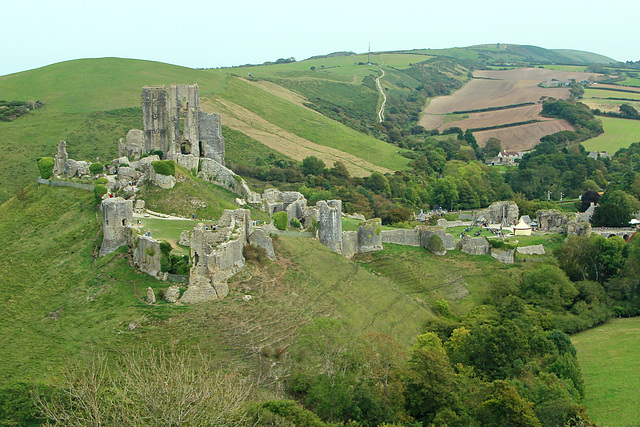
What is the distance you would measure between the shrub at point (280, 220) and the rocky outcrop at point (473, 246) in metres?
18.9

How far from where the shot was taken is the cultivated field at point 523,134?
149125mm

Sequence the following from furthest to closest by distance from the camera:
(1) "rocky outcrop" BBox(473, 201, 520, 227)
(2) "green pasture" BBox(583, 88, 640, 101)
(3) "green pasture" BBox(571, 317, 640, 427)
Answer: (2) "green pasture" BBox(583, 88, 640, 101) → (1) "rocky outcrop" BBox(473, 201, 520, 227) → (3) "green pasture" BBox(571, 317, 640, 427)

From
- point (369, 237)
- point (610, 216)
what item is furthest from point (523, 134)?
point (369, 237)

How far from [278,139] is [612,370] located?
7754 centimetres

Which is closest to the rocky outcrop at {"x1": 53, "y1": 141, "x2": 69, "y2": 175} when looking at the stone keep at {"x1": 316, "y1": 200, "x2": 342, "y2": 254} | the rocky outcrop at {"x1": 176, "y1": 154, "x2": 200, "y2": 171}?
the rocky outcrop at {"x1": 176, "y1": 154, "x2": 200, "y2": 171}

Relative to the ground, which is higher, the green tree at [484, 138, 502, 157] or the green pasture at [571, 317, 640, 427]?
the green tree at [484, 138, 502, 157]

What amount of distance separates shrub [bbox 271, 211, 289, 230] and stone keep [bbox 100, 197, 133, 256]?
43.0ft

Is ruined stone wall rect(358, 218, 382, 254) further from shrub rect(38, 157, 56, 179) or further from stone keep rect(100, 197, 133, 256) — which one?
shrub rect(38, 157, 56, 179)

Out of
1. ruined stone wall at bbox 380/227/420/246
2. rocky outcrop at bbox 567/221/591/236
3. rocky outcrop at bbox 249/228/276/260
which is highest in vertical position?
rocky outcrop at bbox 249/228/276/260

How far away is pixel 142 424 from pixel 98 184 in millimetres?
27653

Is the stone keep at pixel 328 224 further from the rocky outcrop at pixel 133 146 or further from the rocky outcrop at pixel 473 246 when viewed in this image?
the rocky outcrop at pixel 133 146

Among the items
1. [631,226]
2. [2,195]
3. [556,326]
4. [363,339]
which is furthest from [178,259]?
[631,226]

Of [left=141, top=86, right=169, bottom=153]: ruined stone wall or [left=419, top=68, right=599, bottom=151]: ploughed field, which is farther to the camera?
[left=419, top=68, right=599, bottom=151]: ploughed field

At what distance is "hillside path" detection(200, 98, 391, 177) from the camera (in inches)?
4360
